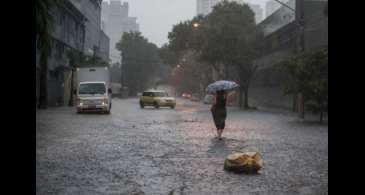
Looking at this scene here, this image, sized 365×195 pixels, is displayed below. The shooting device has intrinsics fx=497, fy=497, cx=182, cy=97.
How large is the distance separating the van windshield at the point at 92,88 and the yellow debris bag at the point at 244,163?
20.7m

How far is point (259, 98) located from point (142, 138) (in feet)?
125

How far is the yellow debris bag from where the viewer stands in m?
8.47

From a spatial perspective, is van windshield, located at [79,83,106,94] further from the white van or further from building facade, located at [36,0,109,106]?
building facade, located at [36,0,109,106]

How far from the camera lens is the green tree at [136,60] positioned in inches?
4491

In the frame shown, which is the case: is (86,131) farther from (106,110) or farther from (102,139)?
(106,110)

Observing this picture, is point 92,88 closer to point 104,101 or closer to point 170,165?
point 104,101

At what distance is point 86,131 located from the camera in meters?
16.8

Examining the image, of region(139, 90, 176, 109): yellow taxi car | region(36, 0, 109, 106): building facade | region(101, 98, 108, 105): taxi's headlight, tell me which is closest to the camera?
region(101, 98, 108, 105): taxi's headlight

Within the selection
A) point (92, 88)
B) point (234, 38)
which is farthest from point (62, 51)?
point (92, 88)

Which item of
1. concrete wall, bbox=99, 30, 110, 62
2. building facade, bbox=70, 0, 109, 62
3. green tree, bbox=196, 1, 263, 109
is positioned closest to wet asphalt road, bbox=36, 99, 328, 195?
green tree, bbox=196, 1, 263, 109

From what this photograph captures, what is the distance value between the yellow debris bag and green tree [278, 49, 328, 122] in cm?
1444
